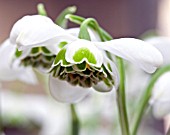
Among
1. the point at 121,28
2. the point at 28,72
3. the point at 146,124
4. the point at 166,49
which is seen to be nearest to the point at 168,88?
the point at 166,49

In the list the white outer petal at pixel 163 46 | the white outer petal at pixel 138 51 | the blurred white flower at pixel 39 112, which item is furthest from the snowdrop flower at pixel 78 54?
the blurred white flower at pixel 39 112

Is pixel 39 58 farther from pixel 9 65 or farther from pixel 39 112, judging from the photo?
pixel 39 112

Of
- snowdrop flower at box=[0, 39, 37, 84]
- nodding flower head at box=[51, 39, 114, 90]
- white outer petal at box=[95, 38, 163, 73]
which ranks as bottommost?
snowdrop flower at box=[0, 39, 37, 84]

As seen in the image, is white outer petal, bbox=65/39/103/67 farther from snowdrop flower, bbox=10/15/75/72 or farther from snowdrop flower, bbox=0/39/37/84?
snowdrop flower, bbox=0/39/37/84

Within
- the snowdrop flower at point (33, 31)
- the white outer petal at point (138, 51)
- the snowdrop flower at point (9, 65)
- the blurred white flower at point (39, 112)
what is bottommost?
the blurred white flower at point (39, 112)

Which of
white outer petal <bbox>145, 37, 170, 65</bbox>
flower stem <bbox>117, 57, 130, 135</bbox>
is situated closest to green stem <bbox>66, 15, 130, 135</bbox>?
flower stem <bbox>117, 57, 130, 135</bbox>

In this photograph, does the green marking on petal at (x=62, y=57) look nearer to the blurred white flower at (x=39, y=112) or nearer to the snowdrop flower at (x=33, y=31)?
the snowdrop flower at (x=33, y=31)

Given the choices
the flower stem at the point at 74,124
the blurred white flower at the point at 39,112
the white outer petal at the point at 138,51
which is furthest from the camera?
the blurred white flower at the point at 39,112
